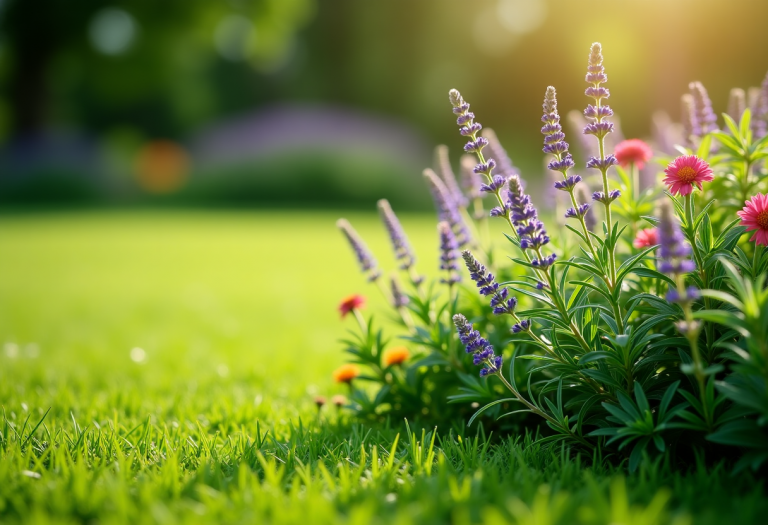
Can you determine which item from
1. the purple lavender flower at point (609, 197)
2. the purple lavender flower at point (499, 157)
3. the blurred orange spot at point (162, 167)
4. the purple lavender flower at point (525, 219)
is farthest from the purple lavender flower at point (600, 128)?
the blurred orange spot at point (162, 167)

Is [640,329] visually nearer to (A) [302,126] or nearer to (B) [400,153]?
(B) [400,153]

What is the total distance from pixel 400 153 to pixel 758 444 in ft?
77.7

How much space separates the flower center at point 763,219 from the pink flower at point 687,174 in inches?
8.4

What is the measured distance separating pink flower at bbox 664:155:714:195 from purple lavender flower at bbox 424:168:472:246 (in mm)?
986

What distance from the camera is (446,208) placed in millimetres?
2936

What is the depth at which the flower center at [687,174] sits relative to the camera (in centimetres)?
227

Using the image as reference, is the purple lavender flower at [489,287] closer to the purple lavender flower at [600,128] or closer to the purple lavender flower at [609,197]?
the purple lavender flower at [609,197]

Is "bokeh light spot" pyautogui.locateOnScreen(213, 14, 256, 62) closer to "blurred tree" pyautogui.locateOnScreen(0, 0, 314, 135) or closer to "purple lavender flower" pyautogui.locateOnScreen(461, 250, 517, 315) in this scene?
"blurred tree" pyautogui.locateOnScreen(0, 0, 314, 135)

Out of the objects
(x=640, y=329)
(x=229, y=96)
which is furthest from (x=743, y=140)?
(x=229, y=96)

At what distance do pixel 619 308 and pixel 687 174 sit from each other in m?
0.55

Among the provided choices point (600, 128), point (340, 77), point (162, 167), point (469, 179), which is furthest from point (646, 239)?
point (340, 77)

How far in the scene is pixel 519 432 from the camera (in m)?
2.89

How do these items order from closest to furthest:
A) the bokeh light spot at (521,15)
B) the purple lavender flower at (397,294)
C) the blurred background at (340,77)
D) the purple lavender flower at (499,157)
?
the purple lavender flower at (397,294), the purple lavender flower at (499,157), the blurred background at (340,77), the bokeh light spot at (521,15)

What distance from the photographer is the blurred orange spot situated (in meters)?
27.1
